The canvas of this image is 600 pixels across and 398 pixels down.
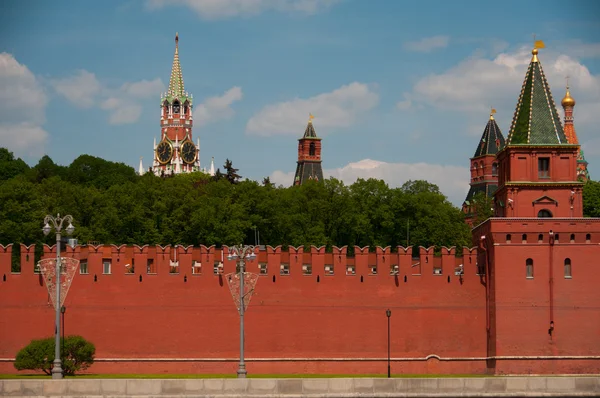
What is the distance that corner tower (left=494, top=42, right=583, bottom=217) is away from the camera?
72562 millimetres

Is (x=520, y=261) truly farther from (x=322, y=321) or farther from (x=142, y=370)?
(x=142, y=370)

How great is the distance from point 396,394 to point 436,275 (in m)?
15.5

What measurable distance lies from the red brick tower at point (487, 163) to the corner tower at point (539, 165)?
261 feet

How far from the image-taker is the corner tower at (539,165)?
238 ft

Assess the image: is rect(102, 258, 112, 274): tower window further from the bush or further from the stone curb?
the stone curb

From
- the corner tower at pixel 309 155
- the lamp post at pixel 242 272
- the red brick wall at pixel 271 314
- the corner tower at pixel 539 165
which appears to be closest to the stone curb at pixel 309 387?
the lamp post at pixel 242 272

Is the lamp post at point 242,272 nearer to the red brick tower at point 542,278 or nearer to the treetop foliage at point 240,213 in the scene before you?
the red brick tower at point 542,278

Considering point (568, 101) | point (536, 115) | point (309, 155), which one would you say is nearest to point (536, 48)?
point (536, 115)

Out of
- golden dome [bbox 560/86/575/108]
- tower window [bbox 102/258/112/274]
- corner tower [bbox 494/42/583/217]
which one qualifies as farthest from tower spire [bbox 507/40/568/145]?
golden dome [bbox 560/86/575/108]

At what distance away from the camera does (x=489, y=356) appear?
234 feet

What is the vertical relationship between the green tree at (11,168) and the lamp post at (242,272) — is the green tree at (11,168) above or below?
above

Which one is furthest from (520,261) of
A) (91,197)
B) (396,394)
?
(91,197)

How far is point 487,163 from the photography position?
157 meters

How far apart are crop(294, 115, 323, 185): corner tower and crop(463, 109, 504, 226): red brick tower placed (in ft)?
74.3
